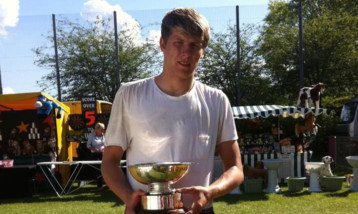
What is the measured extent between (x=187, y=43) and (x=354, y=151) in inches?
451

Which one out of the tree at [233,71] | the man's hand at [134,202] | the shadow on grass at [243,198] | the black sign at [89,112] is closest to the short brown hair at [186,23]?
the man's hand at [134,202]

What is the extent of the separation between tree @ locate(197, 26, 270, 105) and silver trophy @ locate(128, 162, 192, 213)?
15.7 metres

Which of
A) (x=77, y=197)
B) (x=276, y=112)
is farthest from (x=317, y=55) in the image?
(x=77, y=197)

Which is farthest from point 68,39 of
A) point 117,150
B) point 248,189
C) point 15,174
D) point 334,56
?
point 117,150

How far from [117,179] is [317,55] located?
59.2 ft

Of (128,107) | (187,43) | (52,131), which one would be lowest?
(52,131)

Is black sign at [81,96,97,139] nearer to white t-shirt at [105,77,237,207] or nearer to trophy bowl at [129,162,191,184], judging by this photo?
white t-shirt at [105,77,237,207]

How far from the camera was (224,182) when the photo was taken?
4.11 ft

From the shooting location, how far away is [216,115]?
1.35 m

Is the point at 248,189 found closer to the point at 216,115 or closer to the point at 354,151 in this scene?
the point at 354,151

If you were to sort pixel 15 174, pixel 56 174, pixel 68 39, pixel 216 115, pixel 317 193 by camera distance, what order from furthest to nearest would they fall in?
1. pixel 68 39
2. pixel 56 174
3. pixel 15 174
4. pixel 317 193
5. pixel 216 115

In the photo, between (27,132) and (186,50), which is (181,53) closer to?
(186,50)

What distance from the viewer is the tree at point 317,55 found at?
17953 mm

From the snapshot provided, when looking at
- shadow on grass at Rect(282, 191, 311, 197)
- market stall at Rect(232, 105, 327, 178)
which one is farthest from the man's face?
market stall at Rect(232, 105, 327, 178)
